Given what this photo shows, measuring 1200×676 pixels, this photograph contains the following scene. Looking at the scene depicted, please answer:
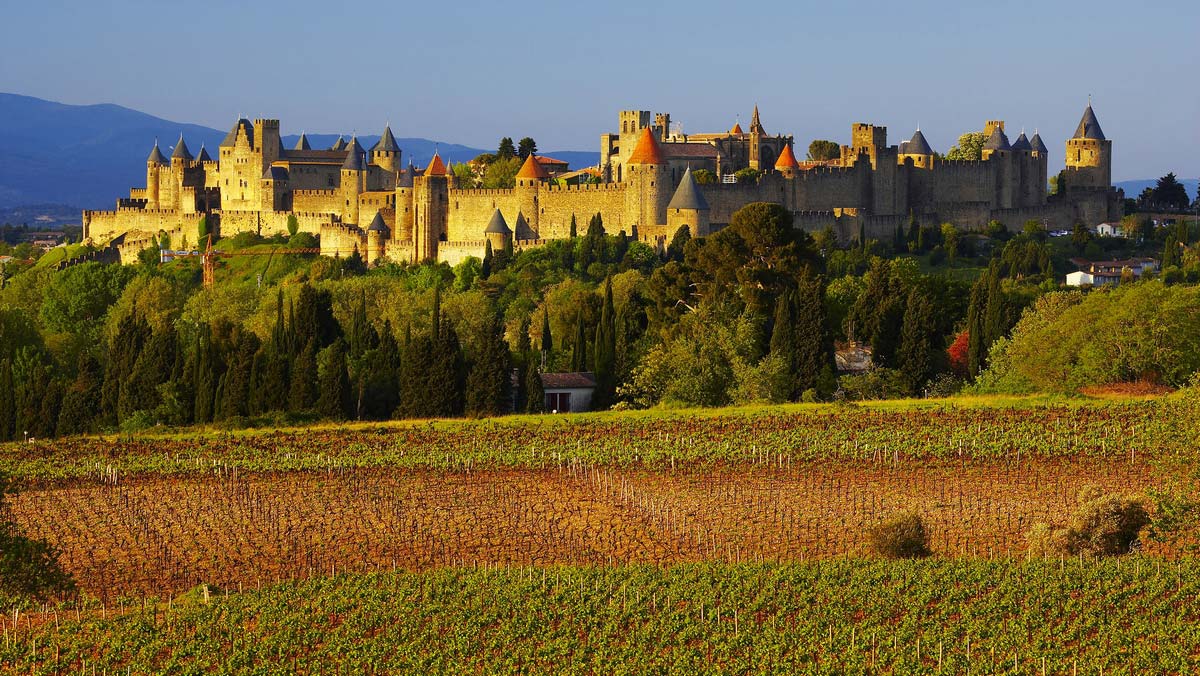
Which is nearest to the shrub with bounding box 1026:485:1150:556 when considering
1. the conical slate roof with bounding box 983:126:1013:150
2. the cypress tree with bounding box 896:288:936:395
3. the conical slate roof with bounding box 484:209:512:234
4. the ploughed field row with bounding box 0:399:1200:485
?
the ploughed field row with bounding box 0:399:1200:485

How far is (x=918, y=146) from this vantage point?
76.9 meters

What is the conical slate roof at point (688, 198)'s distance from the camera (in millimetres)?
63812

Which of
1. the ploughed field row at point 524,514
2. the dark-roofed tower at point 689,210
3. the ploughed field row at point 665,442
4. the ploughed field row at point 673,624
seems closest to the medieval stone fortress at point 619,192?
the dark-roofed tower at point 689,210

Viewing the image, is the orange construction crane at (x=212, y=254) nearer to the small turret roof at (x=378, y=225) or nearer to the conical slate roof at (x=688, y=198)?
the small turret roof at (x=378, y=225)

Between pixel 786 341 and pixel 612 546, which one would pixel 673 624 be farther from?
pixel 786 341

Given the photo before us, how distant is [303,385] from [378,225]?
2910cm

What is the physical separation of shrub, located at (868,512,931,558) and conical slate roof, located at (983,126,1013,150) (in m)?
53.5

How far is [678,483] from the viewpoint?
34.1m

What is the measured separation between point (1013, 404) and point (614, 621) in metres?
20.5

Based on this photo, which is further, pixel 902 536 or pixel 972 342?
pixel 972 342

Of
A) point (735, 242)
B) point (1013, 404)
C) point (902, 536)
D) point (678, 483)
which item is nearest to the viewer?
point (902, 536)

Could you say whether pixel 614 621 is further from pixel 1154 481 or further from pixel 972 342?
pixel 972 342

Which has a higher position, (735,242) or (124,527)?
(735,242)

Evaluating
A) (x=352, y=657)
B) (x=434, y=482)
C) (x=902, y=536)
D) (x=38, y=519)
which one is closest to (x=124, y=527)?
(x=38, y=519)
